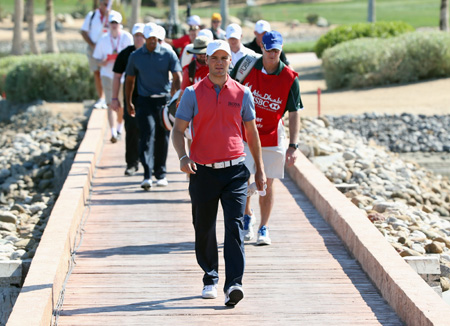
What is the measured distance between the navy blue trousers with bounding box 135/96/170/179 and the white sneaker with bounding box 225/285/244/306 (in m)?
4.58

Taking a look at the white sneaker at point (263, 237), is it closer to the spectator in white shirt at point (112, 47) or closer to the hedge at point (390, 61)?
the spectator in white shirt at point (112, 47)

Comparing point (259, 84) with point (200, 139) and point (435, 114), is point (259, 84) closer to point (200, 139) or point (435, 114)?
point (200, 139)

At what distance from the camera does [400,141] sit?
67.8ft

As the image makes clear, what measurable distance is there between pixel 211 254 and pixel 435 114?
16.2m

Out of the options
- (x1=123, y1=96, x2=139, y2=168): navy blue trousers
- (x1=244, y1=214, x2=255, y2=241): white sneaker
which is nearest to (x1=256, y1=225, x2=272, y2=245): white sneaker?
(x1=244, y1=214, x2=255, y2=241): white sneaker

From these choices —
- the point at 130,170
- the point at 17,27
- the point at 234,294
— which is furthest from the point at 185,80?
the point at 17,27

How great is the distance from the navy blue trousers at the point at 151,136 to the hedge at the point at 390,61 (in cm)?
1506

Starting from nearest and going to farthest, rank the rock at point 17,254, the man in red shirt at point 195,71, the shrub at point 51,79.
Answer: the rock at point 17,254
the man in red shirt at point 195,71
the shrub at point 51,79

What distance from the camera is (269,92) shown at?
7.91 metres

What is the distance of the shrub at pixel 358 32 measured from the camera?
Result: 30.4m

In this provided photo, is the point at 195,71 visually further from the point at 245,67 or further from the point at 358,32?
the point at 358,32

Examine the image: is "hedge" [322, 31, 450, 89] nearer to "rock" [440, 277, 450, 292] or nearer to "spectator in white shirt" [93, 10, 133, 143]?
"spectator in white shirt" [93, 10, 133, 143]

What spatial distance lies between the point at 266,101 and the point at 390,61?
18.4 metres

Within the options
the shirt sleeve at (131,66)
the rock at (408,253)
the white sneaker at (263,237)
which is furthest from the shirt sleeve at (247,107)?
the shirt sleeve at (131,66)
